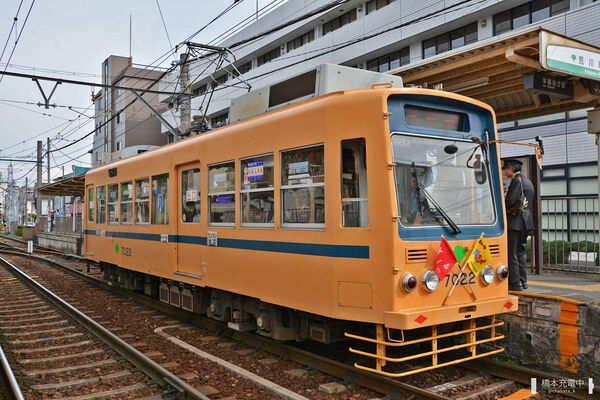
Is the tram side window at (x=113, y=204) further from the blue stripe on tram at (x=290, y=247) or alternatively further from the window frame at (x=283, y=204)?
the window frame at (x=283, y=204)

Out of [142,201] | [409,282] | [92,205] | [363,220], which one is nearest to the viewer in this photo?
[409,282]

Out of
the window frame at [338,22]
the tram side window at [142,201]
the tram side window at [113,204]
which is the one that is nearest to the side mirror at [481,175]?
the tram side window at [142,201]

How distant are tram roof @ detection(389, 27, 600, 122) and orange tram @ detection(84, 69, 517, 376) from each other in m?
1.18

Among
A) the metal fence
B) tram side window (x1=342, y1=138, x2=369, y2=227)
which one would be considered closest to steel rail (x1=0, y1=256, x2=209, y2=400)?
tram side window (x1=342, y1=138, x2=369, y2=227)

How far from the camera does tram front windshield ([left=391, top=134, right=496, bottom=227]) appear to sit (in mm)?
5273

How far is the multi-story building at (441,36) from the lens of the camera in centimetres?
1655

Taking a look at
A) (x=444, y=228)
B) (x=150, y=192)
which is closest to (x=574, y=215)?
(x=444, y=228)

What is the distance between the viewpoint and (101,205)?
41.3ft

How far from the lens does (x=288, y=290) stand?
594 cm

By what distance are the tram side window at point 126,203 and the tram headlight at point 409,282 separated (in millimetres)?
7325

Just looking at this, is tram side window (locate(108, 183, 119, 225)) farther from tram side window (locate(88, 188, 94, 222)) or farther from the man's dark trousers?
the man's dark trousers

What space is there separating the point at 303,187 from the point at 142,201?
5327 mm

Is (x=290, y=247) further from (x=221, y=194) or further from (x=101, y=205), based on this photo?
(x=101, y=205)

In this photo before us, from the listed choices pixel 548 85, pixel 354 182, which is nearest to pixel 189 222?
pixel 354 182
